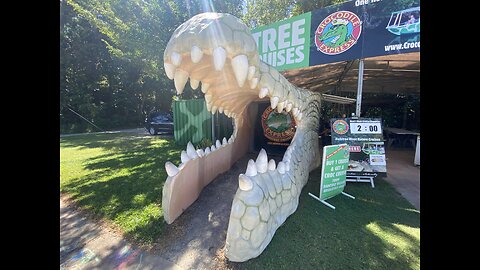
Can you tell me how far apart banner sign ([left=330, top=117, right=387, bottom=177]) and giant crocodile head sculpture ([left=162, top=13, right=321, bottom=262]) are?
81cm

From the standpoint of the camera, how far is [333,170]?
3520 mm

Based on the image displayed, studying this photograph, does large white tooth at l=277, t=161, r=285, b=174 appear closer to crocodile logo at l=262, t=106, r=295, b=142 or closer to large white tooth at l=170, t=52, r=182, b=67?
large white tooth at l=170, t=52, r=182, b=67

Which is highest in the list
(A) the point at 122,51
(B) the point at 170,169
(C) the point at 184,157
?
(A) the point at 122,51

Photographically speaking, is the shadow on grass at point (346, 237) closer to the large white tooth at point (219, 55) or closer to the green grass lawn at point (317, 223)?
the green grass lawn at point (317, 223)

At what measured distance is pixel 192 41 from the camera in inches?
76.8

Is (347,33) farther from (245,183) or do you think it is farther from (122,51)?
(122,51)

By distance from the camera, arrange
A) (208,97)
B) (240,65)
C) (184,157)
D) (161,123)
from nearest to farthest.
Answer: (240,65), (184,157), (208,97), (161,123)

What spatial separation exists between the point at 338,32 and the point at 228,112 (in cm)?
358

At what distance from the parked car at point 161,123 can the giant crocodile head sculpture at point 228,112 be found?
10.8 metres

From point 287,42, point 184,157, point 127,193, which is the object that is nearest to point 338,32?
point 287,42

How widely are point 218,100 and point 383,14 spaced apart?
4.27m

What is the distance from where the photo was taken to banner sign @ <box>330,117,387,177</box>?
424 centimetres

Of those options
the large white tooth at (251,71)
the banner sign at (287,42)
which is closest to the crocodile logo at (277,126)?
the banner sign at (287,42)
